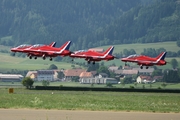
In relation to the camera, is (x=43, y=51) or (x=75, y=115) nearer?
(x=75, y=115)

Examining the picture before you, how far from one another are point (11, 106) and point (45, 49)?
182 ft

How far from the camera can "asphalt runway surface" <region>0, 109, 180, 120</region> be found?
53.7m

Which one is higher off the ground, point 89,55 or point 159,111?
point 89,55

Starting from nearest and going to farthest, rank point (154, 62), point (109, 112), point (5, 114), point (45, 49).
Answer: point (5, 114), point (109, 112), point (45, 49), point (154, 62)

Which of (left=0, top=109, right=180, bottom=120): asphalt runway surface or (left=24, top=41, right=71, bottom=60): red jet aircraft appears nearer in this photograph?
(left=0, top=109, right=180, bottom=120): asphalt runway surface

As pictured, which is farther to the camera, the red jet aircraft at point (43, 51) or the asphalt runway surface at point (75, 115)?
the red jet aircraft at point (43, 51)

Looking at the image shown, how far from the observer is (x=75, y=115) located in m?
56.2

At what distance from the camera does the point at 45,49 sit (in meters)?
120

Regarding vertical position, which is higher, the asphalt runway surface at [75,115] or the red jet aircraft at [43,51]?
the red jet aircraft at [43,51]

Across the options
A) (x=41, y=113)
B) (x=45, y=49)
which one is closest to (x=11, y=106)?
(x=41, y=113)

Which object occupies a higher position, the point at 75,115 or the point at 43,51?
the point at 43,51

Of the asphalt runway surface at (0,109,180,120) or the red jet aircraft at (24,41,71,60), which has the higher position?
the red jet aircraft at (24,41,71,60)

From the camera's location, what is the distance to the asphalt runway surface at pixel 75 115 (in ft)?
176

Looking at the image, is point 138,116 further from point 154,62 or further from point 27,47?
point 154,62
